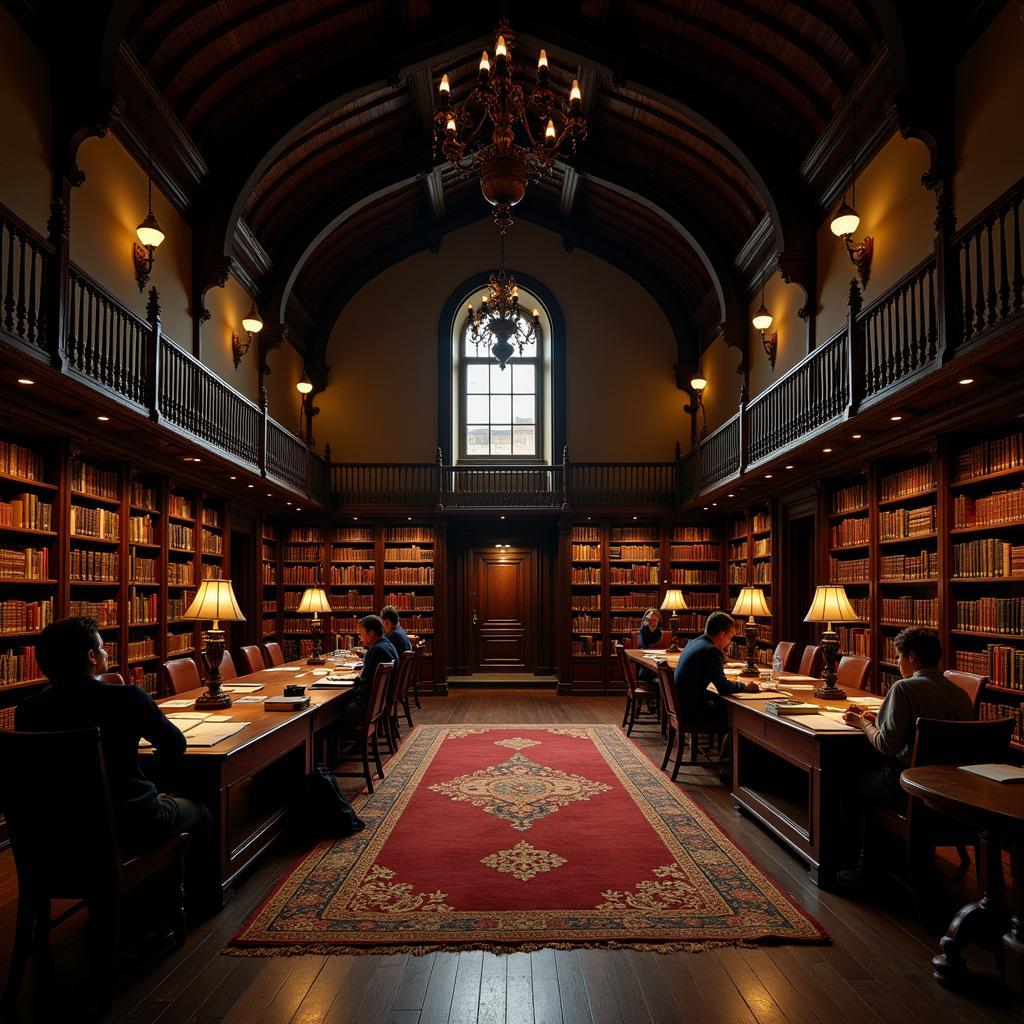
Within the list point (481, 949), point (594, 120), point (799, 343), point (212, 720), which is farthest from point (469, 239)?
point (481, 949)

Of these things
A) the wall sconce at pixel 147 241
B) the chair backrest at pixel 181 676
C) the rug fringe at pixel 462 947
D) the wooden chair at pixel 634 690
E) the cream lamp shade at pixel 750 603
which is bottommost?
the rug fringe at pixel 462 947

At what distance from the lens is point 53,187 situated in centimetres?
640

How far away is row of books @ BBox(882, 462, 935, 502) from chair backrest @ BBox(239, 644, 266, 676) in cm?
596

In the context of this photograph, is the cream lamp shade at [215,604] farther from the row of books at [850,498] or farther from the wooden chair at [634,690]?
the row of books at [850,498]

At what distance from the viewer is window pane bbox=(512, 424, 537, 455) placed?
14695mm

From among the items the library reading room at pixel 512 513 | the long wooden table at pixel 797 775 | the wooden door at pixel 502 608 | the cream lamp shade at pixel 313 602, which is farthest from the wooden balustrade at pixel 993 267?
the wooden door at pixel 502 608

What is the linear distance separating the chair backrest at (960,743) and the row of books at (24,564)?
5520 mm

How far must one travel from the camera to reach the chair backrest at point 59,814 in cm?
284

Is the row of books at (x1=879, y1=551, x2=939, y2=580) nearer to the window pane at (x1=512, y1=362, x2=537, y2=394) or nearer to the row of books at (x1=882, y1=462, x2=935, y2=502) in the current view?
the row of books at (x1=882, y1=462, x2=935, y2=502)

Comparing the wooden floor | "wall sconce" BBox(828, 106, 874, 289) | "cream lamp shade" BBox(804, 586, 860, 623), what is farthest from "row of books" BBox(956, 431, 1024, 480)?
the wooden floor

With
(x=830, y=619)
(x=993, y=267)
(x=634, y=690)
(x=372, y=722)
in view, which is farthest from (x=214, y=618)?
(x=993, y=267)

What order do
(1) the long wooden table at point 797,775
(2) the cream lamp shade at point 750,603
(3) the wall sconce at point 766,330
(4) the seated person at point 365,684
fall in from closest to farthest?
(1) the long wooden table at point 797,775 → (4) the seated person at point 365,684 → (2) the cream lamp shade at point 750,603 → (3) the wall sconce at point 766,330

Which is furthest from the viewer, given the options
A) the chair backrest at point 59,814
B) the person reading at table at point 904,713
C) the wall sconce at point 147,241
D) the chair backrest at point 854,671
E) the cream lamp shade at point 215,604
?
the wall sconce at point 147,241

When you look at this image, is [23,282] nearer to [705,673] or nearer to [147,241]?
[147,241]
